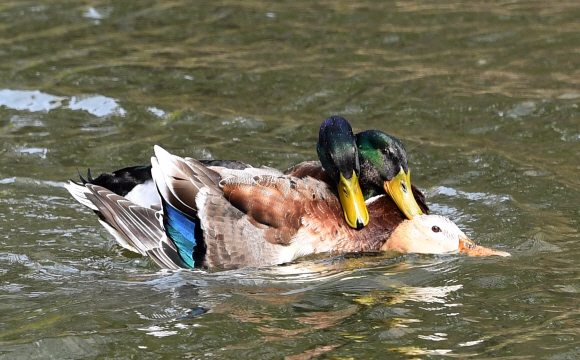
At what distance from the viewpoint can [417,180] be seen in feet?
30.3

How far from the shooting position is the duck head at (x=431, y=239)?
7.47m

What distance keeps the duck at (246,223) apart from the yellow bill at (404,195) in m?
0.08

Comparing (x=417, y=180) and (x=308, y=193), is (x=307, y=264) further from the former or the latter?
(x=417, y=180)

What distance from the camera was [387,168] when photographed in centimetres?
786

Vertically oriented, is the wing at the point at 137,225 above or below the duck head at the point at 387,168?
below

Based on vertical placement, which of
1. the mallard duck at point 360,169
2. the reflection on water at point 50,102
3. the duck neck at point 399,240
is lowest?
the duck neck at point 399,240

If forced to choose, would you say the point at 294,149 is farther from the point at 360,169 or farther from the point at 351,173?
the point at 351,173

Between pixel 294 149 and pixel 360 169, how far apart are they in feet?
6.34

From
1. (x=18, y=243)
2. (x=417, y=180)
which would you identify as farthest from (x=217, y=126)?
(x=18, y=243)

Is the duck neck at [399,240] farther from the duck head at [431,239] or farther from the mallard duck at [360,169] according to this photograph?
the mallard duck at [360,169]

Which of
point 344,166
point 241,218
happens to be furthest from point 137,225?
point 344,166

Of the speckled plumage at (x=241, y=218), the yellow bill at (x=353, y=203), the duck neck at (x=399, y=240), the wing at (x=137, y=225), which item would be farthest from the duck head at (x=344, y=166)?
the wing at (x=137, y=225)

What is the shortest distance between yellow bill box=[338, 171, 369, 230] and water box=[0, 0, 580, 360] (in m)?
0.29

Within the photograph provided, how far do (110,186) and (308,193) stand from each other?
5.95ft
